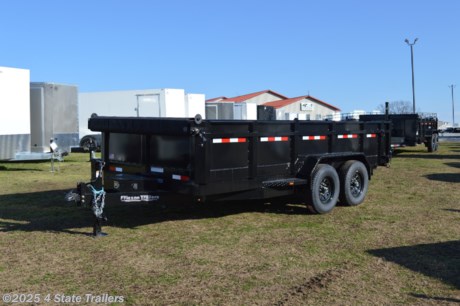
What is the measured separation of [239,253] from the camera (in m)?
5.64

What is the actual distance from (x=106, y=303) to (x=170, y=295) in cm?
54

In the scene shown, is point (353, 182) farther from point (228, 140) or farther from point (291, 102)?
point (291, 102)

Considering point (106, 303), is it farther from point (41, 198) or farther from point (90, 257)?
point (41, 198)

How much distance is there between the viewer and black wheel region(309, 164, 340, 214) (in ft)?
25.0

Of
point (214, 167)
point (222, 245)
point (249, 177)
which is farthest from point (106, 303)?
point (249, 177)

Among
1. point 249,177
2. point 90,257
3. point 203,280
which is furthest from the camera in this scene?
point 249,177

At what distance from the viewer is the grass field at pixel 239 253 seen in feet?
14.4

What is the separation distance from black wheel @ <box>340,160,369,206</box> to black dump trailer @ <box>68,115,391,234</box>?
0.02 m

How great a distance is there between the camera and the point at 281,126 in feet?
23.9

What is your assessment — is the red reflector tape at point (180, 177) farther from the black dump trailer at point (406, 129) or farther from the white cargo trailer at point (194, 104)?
the white cargo trailer at point (194, 104)

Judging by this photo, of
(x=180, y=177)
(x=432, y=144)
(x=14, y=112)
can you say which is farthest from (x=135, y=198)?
(x=432, y=144)

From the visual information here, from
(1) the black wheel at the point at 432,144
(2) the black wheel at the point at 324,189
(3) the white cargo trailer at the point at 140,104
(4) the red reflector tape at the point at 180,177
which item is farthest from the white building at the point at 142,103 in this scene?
(4) the red reflector tape at the point at 180,177

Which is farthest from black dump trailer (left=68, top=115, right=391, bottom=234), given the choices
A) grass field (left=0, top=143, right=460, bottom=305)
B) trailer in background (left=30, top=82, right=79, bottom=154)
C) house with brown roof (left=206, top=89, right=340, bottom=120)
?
house with brown roof (left=206, top=89, right=340, bottom=120)

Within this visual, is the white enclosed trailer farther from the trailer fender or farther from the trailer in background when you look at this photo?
the trailer fender
